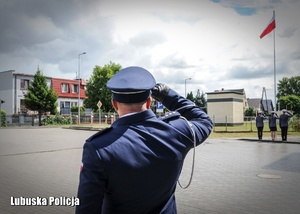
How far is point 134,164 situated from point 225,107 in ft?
120

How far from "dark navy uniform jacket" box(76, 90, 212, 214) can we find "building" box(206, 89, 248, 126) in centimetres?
3493

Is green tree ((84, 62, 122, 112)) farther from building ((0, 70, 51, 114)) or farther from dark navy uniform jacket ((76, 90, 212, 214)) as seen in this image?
dark navy uniform jacket ((76, 90, 212, 214))

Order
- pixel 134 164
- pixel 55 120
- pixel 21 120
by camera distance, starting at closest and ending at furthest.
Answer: pixel 134 164
pixel 21 120
pixel 55 120

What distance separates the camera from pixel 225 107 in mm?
37000

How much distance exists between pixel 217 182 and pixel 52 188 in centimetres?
421

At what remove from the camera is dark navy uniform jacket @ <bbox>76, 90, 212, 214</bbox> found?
159cm

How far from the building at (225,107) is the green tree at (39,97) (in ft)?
76.7

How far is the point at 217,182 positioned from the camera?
7.55 meters

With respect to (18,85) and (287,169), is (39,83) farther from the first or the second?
(287,169)

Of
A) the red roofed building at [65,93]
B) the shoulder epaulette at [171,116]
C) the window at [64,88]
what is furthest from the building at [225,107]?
the shoulder epaulette at [171,116]

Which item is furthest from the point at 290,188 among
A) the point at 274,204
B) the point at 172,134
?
the point at 172,134

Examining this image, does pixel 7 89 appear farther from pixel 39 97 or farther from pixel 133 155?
pixel 133 155

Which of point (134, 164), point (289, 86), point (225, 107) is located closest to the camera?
point (134, 164)

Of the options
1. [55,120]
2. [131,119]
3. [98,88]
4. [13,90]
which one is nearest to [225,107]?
[55,120]
